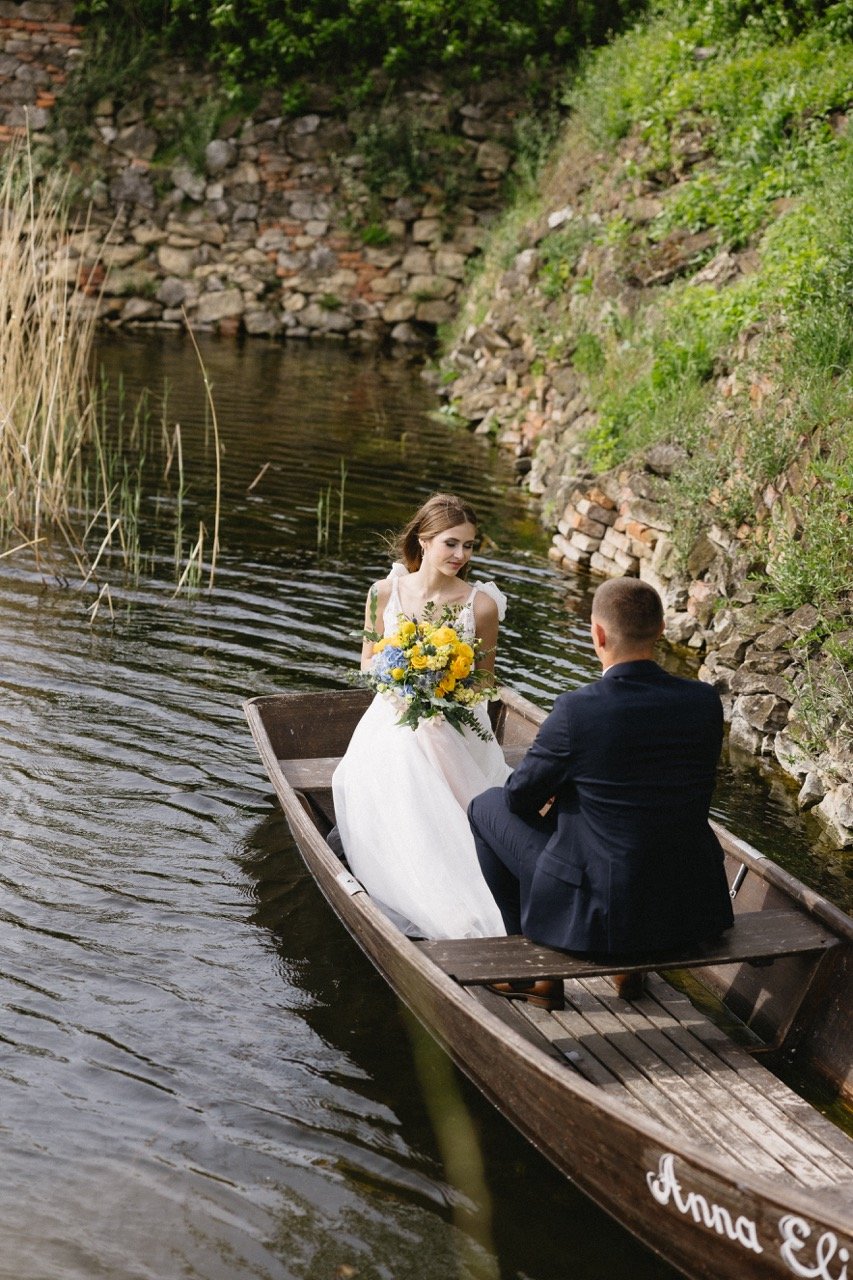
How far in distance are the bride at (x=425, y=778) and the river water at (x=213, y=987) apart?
44 cm

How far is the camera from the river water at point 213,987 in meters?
4.28

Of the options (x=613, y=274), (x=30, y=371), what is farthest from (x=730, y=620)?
(x=613, y=274)

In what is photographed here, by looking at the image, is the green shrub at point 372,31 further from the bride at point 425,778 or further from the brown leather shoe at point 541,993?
the brown leather shoe at point 541,993

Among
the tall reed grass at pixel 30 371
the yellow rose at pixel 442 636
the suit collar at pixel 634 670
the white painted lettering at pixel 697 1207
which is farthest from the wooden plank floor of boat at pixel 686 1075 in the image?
the tall reed grass at pixel 30 371

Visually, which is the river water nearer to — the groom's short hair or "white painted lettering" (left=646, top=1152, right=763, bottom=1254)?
"white painted lettering" (left=646, top=1152, right=763, bottom=1254)

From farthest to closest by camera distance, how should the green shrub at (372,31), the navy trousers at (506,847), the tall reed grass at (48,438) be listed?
the green shrub at (372,31) → the tall reed grass at (48,438) → the navy trousers at (506,847)

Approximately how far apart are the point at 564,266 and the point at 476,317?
2.79 m

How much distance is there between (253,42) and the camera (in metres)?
22.1

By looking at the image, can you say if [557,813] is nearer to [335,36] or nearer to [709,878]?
[709,878]

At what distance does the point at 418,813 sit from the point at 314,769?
3.64 feet

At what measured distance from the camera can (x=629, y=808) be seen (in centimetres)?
450

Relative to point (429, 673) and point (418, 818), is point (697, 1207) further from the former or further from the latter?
point (429, 673)

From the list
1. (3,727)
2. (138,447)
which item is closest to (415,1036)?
(3,727)

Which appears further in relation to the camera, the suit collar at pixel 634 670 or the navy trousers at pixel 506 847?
the navy trousers at pixel 506 847
